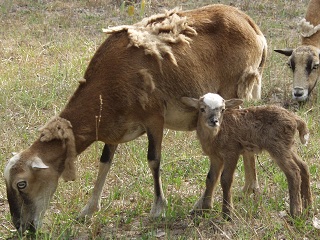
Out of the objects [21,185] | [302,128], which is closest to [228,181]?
[302,128]

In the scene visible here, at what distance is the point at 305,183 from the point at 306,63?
4.57 m

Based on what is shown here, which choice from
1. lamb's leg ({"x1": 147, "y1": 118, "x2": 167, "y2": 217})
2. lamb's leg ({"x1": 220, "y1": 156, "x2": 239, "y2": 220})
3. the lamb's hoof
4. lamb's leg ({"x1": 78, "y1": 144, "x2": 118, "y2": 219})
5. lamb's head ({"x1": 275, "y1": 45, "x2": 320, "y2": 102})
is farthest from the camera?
lamb's head ({"x1": 275, "y1": 45, "x2": 320, "y2": 102})

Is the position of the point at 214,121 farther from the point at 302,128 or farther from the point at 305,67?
the point at 305,67

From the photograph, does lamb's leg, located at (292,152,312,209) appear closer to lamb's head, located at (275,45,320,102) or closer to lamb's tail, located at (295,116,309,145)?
lamb's tail, located at (295,116,309,145)

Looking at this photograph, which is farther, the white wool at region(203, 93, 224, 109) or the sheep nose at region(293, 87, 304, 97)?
the sheep nose at region(293, 87, 304, 97)

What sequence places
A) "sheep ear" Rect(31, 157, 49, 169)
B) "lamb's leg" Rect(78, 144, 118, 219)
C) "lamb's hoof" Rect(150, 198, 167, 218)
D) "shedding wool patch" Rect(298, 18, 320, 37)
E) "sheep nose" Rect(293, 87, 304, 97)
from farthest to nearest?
"shedding wool patch" Rect(298, 18, 320, 37) < "sheep nose" Rect(293, 87, 304, 97) < "lamb's leg" Rect(78, 144, 118, 219) < "lamb's hoof" Rect(150, 198, 167, 218) < "sheep ear" Rect(31, 157, 49, 169)

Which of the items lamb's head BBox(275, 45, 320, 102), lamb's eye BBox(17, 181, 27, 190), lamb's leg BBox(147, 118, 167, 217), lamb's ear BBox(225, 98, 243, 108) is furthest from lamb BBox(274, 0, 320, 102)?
lamb's eye BBox(17, 181, 27, 190)

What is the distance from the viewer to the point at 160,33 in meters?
6.30

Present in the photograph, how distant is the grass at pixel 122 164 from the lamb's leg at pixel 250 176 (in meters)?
0.11

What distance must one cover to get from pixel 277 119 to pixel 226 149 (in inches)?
20.6

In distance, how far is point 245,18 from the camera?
692 cm

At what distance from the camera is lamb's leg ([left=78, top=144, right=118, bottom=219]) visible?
6434 millimetres

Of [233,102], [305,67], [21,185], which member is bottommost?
[305,67]

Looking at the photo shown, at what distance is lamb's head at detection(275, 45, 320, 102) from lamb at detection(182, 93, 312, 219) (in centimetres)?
414
